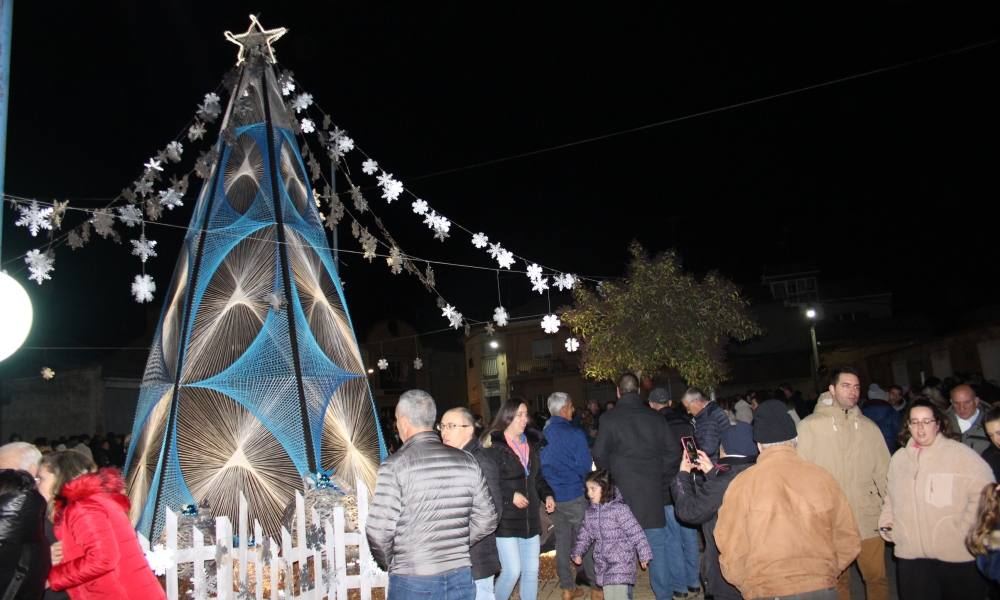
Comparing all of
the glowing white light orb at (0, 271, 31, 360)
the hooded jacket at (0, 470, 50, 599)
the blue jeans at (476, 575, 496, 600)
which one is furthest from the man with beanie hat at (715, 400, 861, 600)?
the glowing white light orb at (0, 271, 31, 360)

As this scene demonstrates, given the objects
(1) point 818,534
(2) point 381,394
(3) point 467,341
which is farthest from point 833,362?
(1) point 818,534

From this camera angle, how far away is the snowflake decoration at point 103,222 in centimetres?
830

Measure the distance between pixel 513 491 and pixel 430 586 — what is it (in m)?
2.41

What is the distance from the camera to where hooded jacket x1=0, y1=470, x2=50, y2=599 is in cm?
394

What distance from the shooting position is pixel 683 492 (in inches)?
197

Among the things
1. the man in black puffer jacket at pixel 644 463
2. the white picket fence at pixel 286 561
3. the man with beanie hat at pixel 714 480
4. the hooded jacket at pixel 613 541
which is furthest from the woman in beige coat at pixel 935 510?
the white picket fence at pixel 286 561

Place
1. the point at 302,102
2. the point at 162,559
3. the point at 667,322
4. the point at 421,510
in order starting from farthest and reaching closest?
the point at 667,322, the point at 302,102, the point at 162,559, the point at 421,510

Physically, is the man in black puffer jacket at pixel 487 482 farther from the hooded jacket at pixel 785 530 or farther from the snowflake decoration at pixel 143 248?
the snowflake decoration at pixel 143 248

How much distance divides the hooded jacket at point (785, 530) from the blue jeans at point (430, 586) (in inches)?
58.8

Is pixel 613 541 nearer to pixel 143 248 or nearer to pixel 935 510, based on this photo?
pixel 935 510

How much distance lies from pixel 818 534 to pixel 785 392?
1202cm

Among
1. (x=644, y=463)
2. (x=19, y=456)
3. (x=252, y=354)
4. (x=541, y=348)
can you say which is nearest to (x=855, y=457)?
(x=644, y=463)

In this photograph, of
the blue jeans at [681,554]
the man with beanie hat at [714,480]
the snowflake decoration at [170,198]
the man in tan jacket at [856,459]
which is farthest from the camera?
the snowflake decoration at [170,198]

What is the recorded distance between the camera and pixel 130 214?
9.30 m
